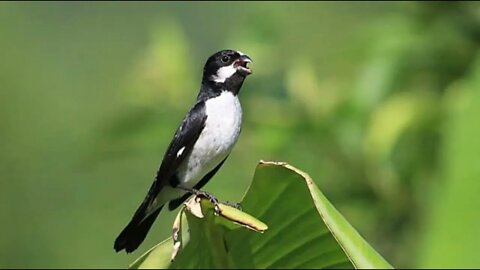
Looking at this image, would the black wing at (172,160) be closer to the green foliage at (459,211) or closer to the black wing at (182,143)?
the black wing at (182,143)

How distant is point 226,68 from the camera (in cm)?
172

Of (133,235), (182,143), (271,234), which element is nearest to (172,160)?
(182,143)

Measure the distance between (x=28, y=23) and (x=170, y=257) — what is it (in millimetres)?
5539

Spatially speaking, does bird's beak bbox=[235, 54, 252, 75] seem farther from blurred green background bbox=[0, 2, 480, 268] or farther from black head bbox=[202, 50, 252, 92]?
blurred green background bbox=[0, 2, 480, 268]

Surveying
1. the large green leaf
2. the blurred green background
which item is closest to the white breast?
the blurred green background

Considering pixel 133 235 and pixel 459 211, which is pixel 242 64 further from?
pixel 459 211

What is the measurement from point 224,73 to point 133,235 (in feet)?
0.97

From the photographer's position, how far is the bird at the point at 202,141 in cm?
166

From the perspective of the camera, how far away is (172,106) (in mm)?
2271

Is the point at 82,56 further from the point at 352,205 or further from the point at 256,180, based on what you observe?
the point at 256,180

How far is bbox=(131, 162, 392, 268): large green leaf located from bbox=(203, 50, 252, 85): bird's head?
21.1 inches

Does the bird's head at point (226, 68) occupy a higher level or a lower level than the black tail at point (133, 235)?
higher

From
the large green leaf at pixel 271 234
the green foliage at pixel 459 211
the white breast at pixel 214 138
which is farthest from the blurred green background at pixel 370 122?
the white breast at pixel 214 138

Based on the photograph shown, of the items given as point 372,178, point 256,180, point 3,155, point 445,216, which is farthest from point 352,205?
point 3,155
